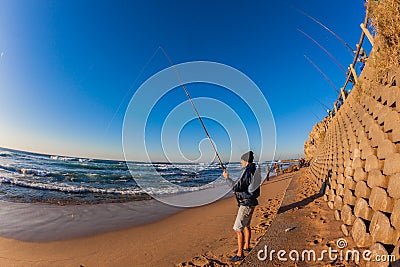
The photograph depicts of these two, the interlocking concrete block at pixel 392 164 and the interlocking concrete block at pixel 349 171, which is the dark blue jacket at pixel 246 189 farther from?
the interlocking concrete block at pixel 392 164

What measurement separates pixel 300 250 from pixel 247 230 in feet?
3.41

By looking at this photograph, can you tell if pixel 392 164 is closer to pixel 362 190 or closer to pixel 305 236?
pixel 362 190

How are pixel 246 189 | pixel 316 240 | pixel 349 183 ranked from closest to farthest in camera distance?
pixel 316 240 < pixel 349 183 < pixel 246 189

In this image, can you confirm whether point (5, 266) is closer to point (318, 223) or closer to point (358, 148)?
point (318, 223)

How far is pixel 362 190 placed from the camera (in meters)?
3.06

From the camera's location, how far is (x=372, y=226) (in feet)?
8.24

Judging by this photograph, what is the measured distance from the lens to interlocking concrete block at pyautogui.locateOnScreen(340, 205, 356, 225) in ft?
10.8

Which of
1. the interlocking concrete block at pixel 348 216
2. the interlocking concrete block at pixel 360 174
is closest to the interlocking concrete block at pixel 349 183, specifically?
the interlocking concrete block at pixel 360 174

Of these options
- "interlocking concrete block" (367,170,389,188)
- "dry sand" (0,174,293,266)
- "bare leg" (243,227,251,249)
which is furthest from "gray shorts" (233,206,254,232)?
"interlocking concrete block" (367,170,389,188)

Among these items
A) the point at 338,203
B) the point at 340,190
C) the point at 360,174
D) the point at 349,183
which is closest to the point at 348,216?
the point at 349,183

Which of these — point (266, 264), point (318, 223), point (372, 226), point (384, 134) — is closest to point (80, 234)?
point (266, 264)

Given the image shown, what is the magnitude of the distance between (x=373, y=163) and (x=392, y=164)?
549 millimetres

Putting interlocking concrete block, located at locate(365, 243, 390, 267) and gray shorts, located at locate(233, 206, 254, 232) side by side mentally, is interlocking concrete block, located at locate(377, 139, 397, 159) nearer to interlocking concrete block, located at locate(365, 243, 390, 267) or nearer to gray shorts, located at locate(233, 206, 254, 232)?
interlocking concrete block, located at locate(365, 243, 390, 267)

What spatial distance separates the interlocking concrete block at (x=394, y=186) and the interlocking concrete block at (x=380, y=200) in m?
0.08
